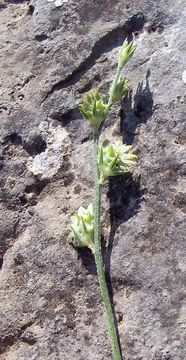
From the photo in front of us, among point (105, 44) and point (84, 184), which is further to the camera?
point (105, 44)

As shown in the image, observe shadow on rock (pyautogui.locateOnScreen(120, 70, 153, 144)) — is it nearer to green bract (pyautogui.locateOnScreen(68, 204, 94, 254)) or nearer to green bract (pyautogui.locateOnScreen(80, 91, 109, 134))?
green bract (pyautogui.locateOnScreen(80, 91, 109, 134))

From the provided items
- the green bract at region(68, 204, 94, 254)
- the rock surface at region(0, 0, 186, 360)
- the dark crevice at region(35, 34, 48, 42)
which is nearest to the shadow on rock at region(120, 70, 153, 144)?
the rock surface at region(0, 0, 186, 360)

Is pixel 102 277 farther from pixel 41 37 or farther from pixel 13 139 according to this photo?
pixel 41 37

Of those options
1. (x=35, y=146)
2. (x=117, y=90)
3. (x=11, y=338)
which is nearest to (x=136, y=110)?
(x=117, y=90)

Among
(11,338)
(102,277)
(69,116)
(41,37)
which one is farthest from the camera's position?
(41,37)

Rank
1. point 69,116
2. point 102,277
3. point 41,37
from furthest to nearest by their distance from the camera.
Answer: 1. point 41,37
2. point 69,116
3. point 102,277

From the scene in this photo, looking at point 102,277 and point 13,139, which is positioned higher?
point 13,139

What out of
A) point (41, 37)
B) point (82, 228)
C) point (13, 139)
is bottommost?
point (82, 228)
